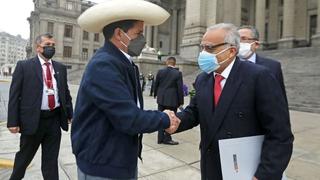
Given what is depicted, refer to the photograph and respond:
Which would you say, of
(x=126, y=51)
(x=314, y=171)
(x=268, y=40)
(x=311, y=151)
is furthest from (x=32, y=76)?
(x=268, y=40)

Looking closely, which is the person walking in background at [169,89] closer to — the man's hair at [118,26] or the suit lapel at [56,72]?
the suit lapel at [56,72]

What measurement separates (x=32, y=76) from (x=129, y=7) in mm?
2295

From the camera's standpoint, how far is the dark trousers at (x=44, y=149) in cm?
394

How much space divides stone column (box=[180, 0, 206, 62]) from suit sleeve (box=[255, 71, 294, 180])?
27.2 metres

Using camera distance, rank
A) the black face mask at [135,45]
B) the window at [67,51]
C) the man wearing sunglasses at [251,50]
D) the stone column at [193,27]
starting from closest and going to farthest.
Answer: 1. the black face mask at [135,45]
2. the man wearing sunglasses at [251,50]
3. the stone column at [193,27]
4. the window at [67,51]

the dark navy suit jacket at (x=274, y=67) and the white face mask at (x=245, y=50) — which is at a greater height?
the white face mask at (x=245, y=50)

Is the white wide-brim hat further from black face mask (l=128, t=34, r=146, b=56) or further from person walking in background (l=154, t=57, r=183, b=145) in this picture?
person walking in background (l=154, t=57, r=183, b=145)

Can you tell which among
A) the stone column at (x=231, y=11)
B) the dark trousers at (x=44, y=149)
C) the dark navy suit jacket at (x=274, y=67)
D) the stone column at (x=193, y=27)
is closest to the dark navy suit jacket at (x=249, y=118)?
the dark navy suit jacket at (x=274, y=67)

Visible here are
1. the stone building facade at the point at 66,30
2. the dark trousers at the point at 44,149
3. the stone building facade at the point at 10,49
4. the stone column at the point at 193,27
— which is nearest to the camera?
the dark trousers at the point at 44,149

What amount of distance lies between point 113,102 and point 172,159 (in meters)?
3.87

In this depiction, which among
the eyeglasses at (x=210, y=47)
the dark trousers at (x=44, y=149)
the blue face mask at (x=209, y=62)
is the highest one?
the eyeglasses at (x=210, y=47)

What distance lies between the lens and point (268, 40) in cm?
3722

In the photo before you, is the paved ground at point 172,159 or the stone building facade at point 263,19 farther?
the stone building facade at point 263,19

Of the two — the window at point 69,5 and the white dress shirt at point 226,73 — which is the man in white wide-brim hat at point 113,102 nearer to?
the white dress shirt at point 226,73
